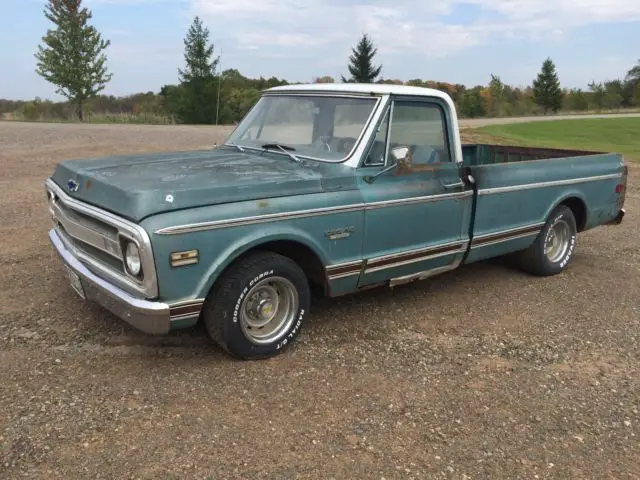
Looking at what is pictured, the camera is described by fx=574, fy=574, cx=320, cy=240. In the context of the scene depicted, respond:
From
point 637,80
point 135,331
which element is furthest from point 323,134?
point 637,80

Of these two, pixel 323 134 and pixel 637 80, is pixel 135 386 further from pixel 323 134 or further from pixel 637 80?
pixel 637 80

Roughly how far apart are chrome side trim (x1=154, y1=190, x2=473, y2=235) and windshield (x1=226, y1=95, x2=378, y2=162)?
0.45 meters

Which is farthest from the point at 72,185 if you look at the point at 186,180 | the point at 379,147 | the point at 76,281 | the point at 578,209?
the point at 578,209

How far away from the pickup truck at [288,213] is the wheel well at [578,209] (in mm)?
365

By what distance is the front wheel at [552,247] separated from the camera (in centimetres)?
591

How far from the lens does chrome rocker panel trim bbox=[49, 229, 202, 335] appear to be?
328cm

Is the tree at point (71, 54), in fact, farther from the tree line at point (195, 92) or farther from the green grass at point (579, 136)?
the green grass at point (579, 136)

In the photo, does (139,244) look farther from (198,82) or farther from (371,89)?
(198,82)

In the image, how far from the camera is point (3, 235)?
260 inches

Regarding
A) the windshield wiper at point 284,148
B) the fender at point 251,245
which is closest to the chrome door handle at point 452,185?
the windshield wiper at point 284,148

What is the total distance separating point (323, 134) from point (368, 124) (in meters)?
0.39

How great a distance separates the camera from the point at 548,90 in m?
68.8

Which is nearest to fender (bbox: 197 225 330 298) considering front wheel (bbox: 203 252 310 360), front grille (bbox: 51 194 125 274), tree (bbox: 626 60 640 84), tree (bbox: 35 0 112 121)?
front wheel (bbox: 203 252 310 360)

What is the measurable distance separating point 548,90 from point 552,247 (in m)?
69.6
